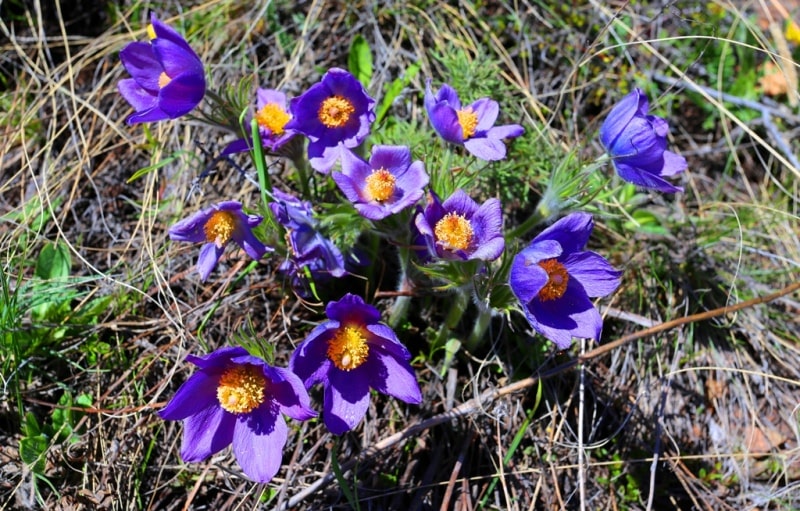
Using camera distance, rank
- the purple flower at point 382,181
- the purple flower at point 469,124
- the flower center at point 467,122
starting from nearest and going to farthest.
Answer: the purple flower at point 382,181 → the purple flower at point 469,124 → the flower center at point 467,122

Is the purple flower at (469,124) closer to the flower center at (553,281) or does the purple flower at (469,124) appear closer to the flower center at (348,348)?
the flower center at (553,281)

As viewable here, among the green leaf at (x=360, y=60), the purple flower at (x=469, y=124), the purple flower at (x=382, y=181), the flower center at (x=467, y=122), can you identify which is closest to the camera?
the purple flower at (x=382, y=181)

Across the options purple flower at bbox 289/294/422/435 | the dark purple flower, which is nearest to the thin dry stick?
purple flower at bbox 289/294/422/435

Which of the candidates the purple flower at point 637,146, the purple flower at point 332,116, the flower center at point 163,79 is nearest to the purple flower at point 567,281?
the purple flower at point 637,146

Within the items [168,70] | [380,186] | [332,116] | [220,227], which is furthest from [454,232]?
[168,70]

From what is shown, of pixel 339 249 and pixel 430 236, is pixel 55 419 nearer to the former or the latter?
pixel 339 249

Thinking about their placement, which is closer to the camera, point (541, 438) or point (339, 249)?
point (339, 249)

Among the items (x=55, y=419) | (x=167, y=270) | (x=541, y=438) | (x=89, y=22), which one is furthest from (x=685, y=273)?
(x=89, y=22)

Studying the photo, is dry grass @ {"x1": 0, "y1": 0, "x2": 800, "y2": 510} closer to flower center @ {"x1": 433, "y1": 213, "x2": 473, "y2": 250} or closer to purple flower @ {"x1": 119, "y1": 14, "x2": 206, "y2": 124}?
purple flower @ {"x1": 119, "y1": 14, "x2": 206, "y2": 124}
